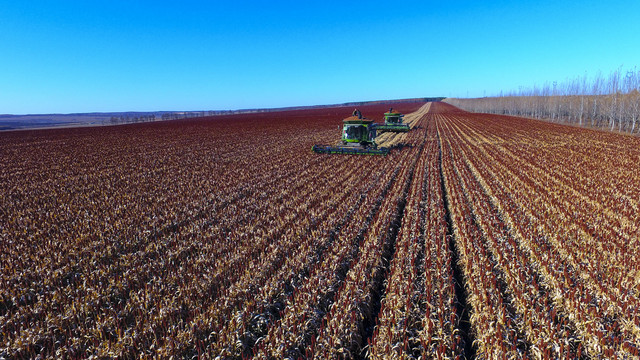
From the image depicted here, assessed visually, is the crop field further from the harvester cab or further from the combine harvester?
the harvester cab

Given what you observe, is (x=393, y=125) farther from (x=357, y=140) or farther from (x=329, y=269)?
(x=329, y=269)

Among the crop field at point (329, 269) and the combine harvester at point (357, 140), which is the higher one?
the combine harvester at point (357, 140)

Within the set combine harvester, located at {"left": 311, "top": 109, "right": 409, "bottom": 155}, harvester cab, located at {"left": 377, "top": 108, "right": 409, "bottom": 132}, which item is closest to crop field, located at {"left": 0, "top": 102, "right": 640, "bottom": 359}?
combine harvester, located at {"left": 311, "top": 109, "right": 409, "bottom": 155}

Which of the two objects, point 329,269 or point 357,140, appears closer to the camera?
point 329,269

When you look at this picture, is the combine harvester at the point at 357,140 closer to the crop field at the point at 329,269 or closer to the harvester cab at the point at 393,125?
the crop field at the point at 329,269

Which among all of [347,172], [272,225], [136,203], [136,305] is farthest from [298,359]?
[347,172]

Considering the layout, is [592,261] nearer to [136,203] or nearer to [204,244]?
[204,244]

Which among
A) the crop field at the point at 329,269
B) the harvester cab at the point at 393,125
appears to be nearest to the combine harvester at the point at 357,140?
the crop field at the point at 329,269

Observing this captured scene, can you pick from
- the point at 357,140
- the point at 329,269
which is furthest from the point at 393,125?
the point at 329,269
